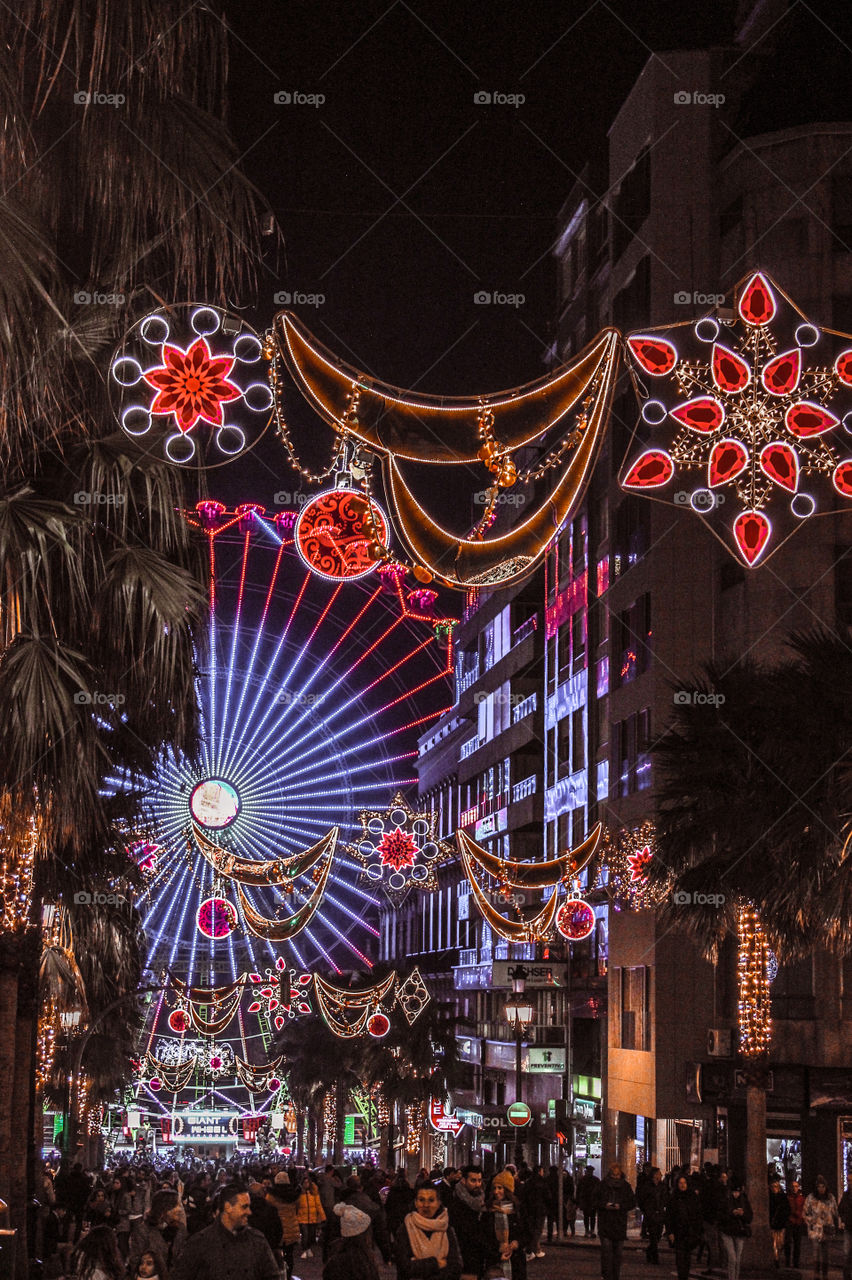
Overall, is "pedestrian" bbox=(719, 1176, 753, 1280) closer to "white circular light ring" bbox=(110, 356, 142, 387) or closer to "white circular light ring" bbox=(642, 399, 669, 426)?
"white circular light ring" bbox=(642, 399, 669, 426)

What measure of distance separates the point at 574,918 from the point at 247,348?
3013 cm

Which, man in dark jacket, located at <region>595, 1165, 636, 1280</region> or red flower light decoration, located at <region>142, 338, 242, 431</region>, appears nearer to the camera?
red flower light decoration, located at <region>142, 338, 242, 431</region>

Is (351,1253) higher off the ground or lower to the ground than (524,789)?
lower

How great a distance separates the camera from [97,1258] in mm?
13117

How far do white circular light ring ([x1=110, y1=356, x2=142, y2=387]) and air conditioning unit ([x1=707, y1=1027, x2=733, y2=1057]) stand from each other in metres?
32.2

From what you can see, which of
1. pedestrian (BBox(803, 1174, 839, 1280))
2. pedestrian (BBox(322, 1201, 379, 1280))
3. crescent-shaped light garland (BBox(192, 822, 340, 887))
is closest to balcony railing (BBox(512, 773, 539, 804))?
crescent-shaped light garland (BBox(192, 822, 340, 887))

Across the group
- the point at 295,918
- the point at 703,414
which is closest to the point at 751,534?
the point at 703,414

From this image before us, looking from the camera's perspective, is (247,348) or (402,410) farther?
(402,410)

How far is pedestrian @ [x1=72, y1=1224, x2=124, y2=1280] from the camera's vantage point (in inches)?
513

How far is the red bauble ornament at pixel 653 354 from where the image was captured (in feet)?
52.5
